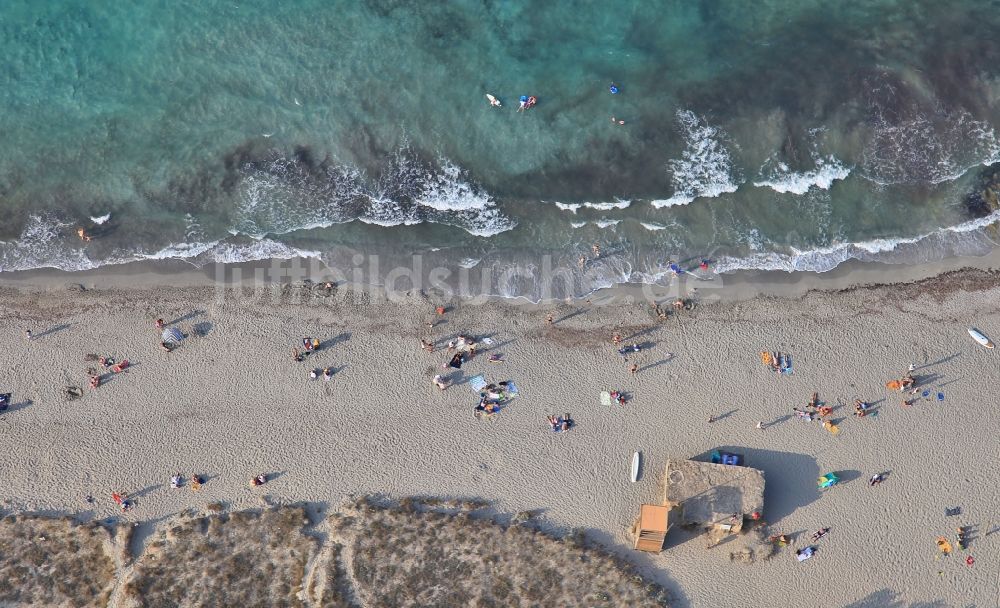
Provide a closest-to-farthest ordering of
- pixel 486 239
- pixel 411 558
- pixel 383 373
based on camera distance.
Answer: pixel 411 558 < pixel 383 373 < pixel 486 239

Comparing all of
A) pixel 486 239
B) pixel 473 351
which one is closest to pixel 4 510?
pixel 473 351

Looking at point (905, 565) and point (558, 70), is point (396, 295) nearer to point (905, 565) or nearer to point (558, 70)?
point (558, 70)

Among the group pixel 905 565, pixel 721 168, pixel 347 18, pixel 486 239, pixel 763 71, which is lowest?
pixel 905 565

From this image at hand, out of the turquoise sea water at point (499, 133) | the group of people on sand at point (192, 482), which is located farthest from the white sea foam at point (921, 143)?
the group of people on sand at point (192, 482)

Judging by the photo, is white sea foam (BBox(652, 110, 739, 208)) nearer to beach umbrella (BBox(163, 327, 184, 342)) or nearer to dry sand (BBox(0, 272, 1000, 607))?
dry sand (BBox(0, 272, 1000, 607))

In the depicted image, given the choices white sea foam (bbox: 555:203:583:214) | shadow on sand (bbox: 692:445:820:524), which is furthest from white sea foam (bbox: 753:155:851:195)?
shadow on sand (bbox: 692:445:820:524)

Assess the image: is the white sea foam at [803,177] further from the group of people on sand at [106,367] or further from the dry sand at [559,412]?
the group of people on sand at [106,367]
